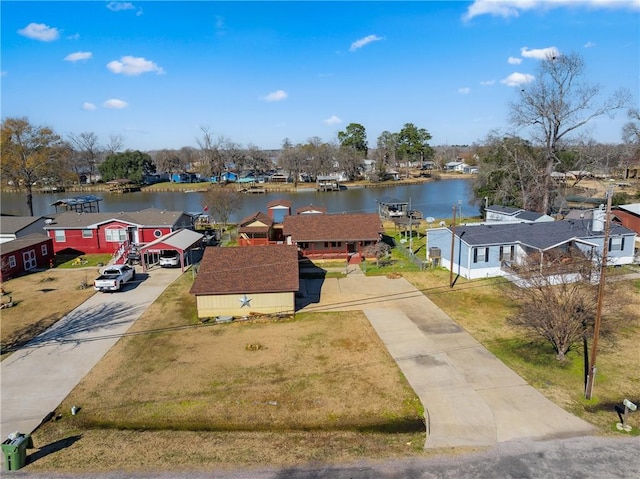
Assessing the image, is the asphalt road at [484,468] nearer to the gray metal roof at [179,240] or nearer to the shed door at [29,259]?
the gray metal roof at [179,240]

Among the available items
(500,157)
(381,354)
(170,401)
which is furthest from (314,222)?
(500,157)

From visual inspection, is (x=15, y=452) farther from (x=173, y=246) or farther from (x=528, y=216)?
(x=528, y=216)

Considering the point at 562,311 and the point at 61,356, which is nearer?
the point at 562,311

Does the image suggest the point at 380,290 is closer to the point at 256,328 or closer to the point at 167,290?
the point at 256,328

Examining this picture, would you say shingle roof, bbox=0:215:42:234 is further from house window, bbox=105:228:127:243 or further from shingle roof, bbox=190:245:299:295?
shingle roof, bbox=190:245:299:295

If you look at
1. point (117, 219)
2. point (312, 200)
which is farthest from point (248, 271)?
point (312, 200)

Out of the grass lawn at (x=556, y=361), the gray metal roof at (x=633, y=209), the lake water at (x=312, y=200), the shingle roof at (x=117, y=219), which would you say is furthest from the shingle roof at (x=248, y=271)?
the lake water at (x=312, y=200)
